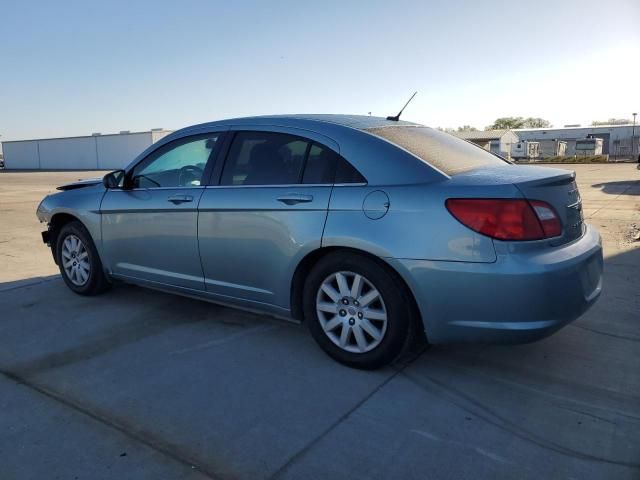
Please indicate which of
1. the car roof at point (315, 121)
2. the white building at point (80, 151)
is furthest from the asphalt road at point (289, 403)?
the white building at point (80, 151)

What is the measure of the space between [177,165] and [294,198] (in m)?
1.35

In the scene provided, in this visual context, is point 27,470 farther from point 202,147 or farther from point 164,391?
point 202,147

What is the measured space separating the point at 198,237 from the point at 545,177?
2426 mm

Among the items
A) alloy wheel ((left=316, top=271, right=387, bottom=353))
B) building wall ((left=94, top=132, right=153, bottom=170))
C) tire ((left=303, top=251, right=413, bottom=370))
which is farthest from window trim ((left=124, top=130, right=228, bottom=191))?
building wall ((left=94, top=132, right=153, bottom=170))

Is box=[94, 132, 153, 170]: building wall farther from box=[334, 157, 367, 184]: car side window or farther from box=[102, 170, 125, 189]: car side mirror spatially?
box=[334, 157, 367, 184]: car side window

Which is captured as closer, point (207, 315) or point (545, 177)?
point (545, 177)

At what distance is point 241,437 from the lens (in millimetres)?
2586

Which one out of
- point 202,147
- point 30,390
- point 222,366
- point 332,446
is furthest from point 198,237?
point 332,446

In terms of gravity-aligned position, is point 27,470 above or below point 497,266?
below

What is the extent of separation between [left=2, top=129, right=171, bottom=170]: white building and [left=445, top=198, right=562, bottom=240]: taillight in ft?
167

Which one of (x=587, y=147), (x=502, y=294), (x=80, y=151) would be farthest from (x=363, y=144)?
(x=80, y=151)

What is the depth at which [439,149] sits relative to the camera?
349cm

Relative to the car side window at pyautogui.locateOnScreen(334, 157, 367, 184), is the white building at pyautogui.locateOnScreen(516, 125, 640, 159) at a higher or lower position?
higher

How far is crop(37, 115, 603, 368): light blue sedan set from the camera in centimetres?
276
